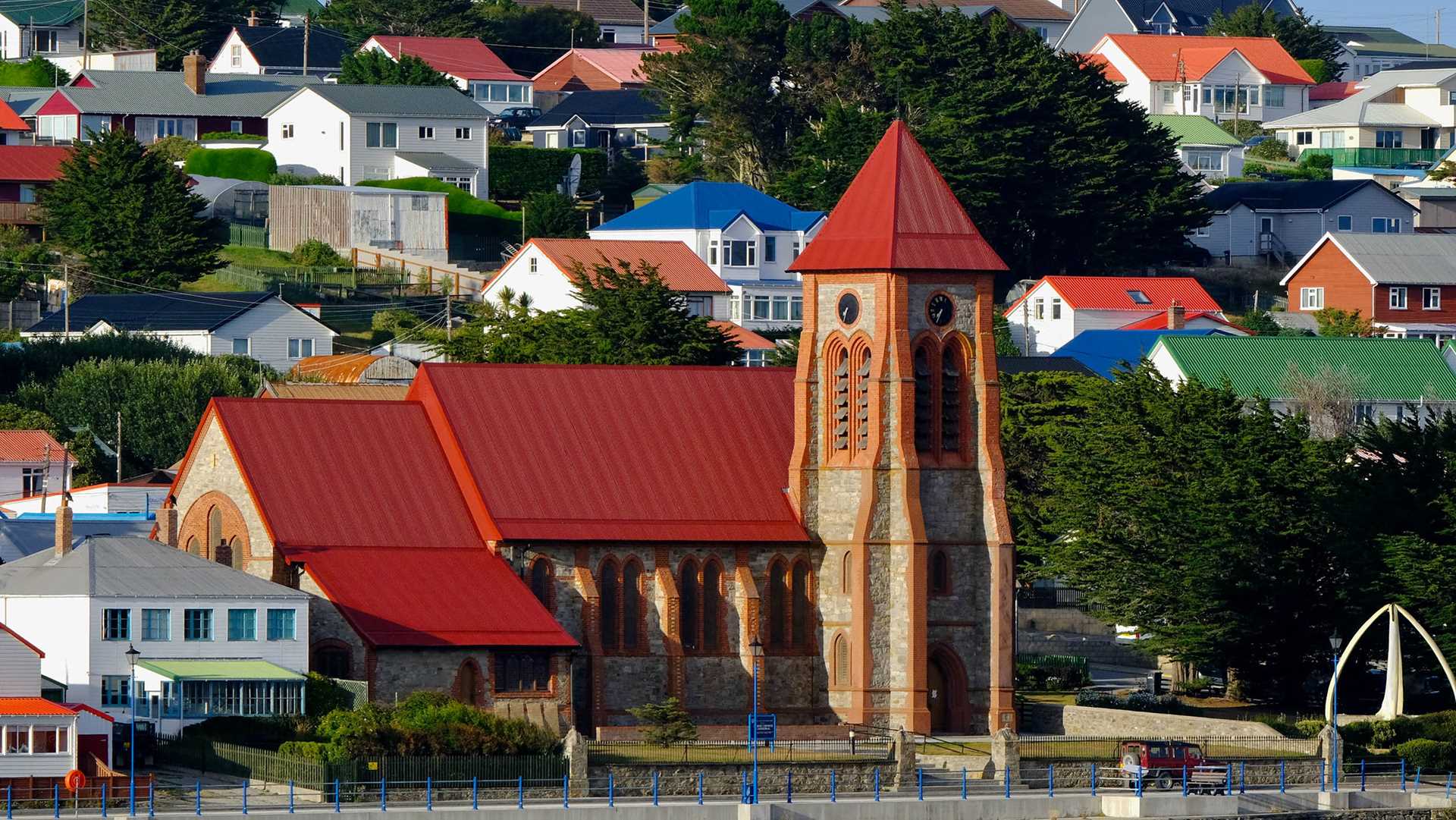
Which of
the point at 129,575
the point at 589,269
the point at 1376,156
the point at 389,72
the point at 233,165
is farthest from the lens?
Result: the point at 1376,156

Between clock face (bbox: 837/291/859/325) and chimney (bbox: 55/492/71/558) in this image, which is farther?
clock face (bbox: 837/291/859/325)

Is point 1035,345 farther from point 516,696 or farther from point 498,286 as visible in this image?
point 516,696

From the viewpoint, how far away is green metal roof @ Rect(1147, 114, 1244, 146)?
573 ft

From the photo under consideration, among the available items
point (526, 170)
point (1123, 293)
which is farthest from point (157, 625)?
point (526, 170)

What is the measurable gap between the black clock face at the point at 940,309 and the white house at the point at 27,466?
38346 millimetres

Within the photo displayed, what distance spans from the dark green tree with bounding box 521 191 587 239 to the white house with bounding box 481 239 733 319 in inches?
437

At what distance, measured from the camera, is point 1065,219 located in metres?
139

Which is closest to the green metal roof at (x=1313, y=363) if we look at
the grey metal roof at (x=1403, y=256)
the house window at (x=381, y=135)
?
the grey metal roof at (x=1403, y=256)

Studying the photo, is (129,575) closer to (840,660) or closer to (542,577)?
(542,577)

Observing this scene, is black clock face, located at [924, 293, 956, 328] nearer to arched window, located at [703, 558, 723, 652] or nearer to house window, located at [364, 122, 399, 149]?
arched window, located at [703, 558, 723, 652]

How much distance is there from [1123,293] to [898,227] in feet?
204

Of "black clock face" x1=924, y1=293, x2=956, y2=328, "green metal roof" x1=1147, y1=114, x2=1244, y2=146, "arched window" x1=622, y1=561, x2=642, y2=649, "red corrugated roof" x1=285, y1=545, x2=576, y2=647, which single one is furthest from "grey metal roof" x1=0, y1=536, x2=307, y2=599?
"green metal roof" x1=1147, y1=114, x2=1244, y2=146

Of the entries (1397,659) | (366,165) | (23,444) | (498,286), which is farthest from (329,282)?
(1397,659)

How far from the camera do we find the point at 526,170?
14838 centimetres
